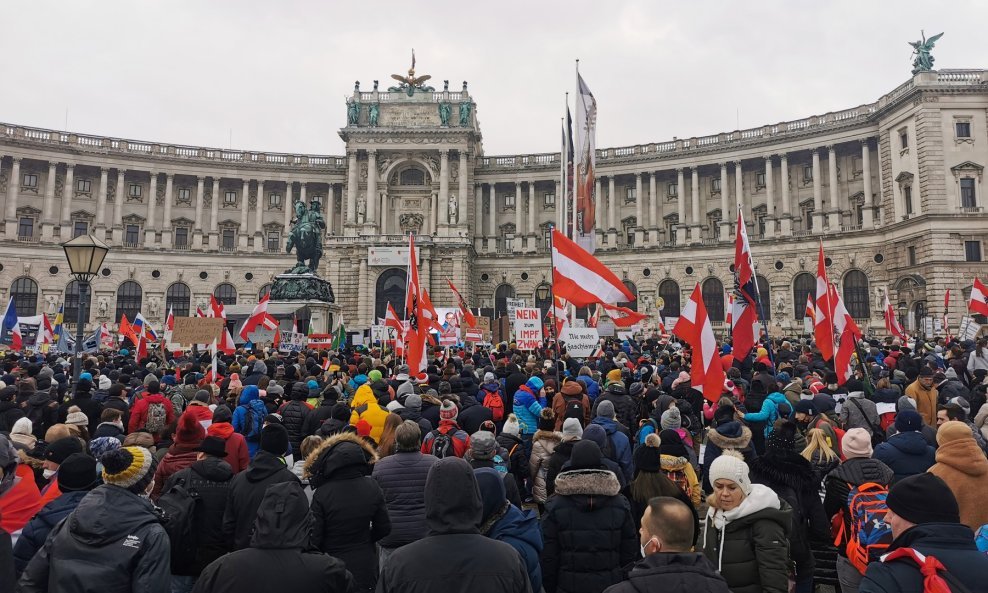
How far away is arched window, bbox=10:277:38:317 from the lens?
54.2 m

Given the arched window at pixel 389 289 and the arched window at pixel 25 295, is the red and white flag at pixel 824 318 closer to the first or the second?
the arched window at pixel 389 289

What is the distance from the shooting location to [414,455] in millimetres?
6160

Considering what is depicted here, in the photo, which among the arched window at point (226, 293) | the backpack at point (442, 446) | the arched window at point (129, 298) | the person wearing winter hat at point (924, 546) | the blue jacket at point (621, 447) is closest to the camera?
the person wearing winter hat at point (924, 546)

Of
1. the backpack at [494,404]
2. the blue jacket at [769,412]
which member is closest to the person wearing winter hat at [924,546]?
the blue jacket at [769,412]

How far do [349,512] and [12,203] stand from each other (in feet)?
217

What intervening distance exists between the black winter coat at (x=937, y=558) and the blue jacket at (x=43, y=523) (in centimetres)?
535

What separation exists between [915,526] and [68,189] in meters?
68.6

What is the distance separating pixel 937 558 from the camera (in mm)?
3350

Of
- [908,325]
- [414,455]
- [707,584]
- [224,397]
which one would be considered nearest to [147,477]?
[414,455]

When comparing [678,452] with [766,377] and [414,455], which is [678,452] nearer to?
[414,455]

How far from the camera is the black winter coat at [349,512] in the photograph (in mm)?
5176

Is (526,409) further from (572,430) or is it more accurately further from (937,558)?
(937,558)

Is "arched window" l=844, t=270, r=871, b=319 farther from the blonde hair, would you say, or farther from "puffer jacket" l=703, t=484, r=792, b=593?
"puffer jacket" l=703, t=484, r=792, b=593

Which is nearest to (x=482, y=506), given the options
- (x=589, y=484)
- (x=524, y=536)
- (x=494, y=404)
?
(x=524, y=536)
